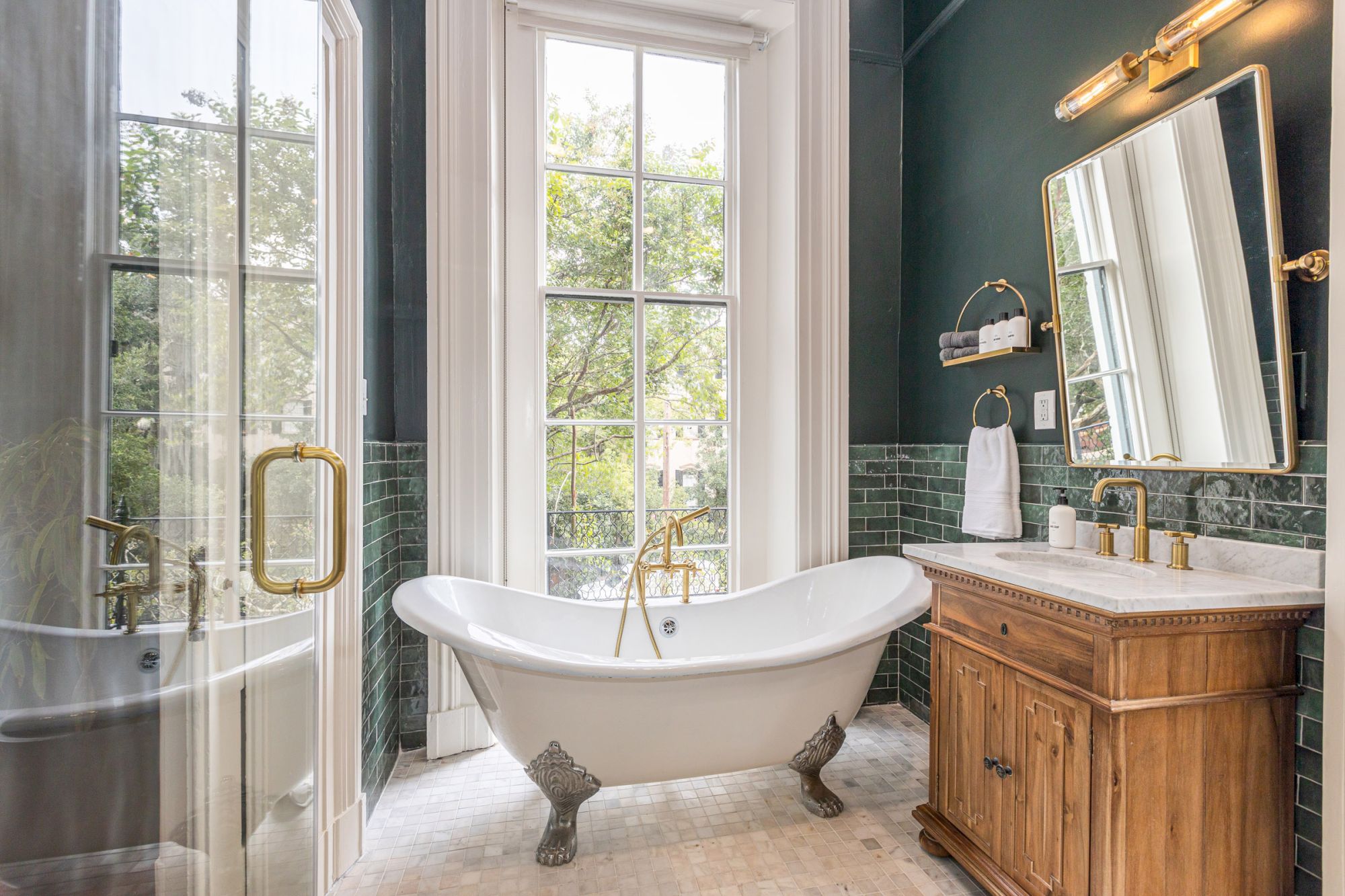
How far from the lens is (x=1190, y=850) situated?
3.96 ft

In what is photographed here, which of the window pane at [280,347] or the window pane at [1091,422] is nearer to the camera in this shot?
the window pane at [280,347]

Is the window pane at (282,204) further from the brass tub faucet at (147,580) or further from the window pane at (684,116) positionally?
the window pane at (684,116)

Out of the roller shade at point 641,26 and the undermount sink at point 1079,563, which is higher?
the roller shade at point 641,26

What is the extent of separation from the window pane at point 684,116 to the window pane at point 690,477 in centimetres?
110

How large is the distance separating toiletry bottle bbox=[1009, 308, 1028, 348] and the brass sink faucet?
580mm

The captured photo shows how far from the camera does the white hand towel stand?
2.06 meters

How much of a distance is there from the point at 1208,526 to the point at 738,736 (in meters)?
1.25

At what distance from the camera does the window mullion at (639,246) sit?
261 cm

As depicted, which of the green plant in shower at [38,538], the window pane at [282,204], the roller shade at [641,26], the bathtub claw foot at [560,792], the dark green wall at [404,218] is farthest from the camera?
the roller shade at [641,26]

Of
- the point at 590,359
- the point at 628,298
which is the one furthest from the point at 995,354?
the point at 590,359

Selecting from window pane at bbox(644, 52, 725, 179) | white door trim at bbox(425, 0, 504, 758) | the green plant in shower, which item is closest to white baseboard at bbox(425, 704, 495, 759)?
white door trim at bbox(425, 0, 504, 758)

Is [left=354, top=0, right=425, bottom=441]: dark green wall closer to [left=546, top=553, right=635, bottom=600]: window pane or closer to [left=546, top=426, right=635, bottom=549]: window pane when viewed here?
[left=546, top=426, right=635, bottom=549]: window pane

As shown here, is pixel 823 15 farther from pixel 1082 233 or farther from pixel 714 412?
pixel 714 412

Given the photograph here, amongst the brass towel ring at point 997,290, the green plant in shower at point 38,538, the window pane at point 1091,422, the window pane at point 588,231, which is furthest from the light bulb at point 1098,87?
the green plant in shower at point 38,538
